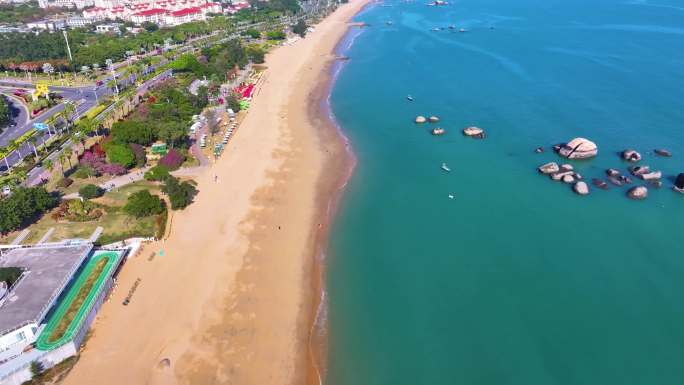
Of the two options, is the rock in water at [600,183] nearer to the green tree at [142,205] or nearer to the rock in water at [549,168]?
the rock in water at [549,168]

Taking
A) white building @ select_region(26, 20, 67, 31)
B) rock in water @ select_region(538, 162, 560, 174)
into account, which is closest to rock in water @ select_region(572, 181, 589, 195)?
rock in water @ select_region(538, 162, 560, 174)

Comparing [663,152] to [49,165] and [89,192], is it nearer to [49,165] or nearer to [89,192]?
[89,192]

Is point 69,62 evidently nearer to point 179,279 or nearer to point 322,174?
point 322,174

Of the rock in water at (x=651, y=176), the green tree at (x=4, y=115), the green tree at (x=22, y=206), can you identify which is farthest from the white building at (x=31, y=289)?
the rock in water at (x=651, y=176)

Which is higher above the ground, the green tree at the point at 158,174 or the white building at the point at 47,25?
the white building at the point at 47,25

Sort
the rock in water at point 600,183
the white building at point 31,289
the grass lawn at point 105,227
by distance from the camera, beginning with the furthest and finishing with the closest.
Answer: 1. the rock in water at point 600,183
2. the grass lawn at point 105,227
3. the white building at point 31,289

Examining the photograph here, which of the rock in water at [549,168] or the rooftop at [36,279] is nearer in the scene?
the rooftop at [36,279]

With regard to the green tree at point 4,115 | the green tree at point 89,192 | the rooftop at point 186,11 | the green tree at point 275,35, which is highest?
the rooftop at point 186,11
